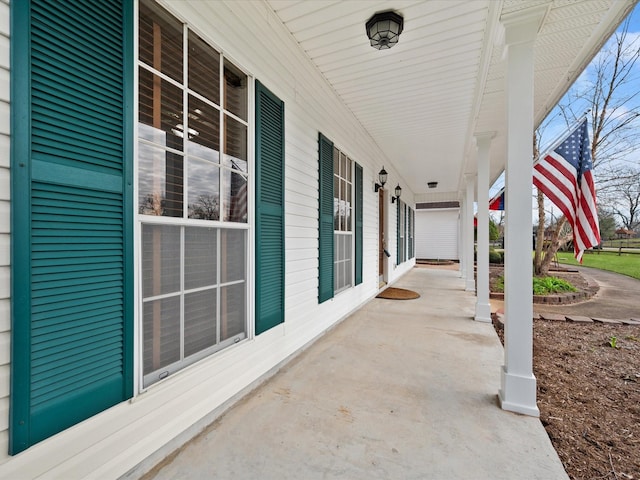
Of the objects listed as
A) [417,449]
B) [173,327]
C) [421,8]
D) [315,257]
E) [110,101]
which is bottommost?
[417,449]

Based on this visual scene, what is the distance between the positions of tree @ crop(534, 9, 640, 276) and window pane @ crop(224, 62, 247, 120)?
278 inches

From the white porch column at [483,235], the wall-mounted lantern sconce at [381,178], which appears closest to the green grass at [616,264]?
the white porch column at [483,235]

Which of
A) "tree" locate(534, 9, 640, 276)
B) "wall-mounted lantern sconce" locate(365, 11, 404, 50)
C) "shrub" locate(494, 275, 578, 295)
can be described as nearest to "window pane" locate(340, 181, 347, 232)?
"wall-mounted lantern sconce" locate(365, 11, 404, 50)

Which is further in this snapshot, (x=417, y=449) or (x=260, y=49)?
(x=260, y=49)

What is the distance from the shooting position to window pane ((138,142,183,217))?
155cm

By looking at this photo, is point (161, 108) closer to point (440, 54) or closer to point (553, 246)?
point (440, 54)

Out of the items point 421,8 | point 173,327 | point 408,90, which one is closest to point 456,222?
point 408,90

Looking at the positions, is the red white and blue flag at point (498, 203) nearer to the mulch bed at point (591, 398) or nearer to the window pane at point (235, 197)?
the mulch bed at point (591, 398)

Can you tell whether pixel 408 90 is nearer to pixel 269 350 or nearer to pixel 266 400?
pixel 269 350

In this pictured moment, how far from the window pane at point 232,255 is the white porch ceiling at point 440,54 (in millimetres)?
1877

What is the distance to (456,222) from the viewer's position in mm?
15781

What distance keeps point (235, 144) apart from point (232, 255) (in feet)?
2.76

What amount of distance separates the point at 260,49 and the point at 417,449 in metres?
3.05

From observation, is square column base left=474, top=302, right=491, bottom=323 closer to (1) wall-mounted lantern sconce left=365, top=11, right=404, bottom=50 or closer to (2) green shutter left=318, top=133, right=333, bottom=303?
(2) green shutter left=318, top=133, right=333, bottom=303
